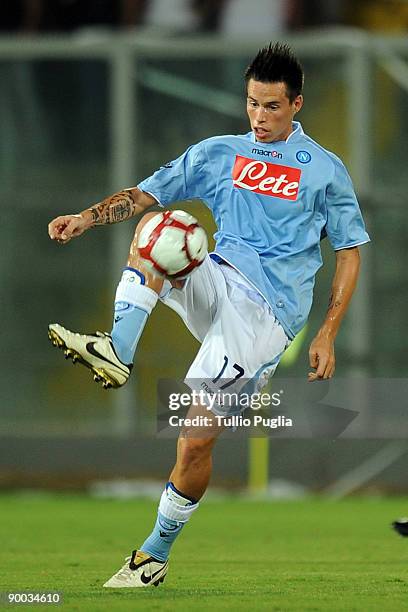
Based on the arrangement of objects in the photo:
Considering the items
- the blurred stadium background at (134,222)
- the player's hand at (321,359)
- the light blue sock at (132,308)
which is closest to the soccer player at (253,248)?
the player's hand at (321,359)

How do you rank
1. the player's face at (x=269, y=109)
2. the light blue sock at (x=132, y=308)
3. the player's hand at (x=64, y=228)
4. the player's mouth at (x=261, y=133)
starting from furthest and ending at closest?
1. the player's mouth at (x=261, y=133)
2. the player's face at (x=269, y=109)
3. the player's hand at (x=64, y=228)
4. the light blue sock at (x=132, y=308)

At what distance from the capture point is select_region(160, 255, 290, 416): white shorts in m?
6.77

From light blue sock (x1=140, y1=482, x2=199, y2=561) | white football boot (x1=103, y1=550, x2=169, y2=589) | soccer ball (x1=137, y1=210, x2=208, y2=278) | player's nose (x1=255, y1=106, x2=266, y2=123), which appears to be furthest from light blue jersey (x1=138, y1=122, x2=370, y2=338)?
white football boot (x1=103, y1=550, x2=169, y2=589)

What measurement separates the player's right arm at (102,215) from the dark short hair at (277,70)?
77 centimetres

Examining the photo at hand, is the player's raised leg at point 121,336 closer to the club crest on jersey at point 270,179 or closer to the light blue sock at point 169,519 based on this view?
the club crest on jersey at point 270,179

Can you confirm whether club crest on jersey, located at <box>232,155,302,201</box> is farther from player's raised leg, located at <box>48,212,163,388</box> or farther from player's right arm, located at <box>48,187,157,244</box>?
player's raised leg, located at <box>48,212,163,388</box>

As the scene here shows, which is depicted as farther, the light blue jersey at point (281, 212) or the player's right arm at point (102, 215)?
the light blue jersey at point (281, 212)

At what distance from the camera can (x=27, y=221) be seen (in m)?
14.3

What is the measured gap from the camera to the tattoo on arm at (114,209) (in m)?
6.95

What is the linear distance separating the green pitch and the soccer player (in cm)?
52

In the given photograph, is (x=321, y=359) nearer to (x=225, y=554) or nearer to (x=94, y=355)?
(x=94, y=355)

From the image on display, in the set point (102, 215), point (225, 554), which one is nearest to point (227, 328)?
point (102, 215)

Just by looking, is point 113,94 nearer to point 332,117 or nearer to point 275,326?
point 332,117

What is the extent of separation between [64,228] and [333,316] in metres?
1.28
